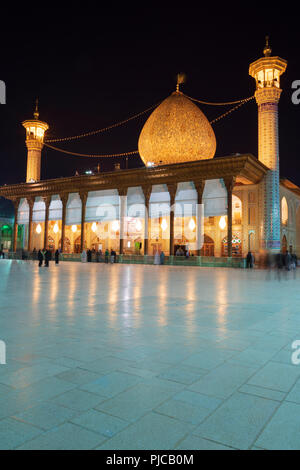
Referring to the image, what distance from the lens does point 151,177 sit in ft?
79.5

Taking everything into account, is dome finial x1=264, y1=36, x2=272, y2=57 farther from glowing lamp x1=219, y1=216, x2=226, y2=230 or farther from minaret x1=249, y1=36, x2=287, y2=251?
glowing lamp x1=219, y1=216, x2=226, y2=230

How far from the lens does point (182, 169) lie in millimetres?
22797

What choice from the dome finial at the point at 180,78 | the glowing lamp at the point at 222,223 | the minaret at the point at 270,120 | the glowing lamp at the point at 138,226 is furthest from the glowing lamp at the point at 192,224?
the dome finial at the point at 180,78

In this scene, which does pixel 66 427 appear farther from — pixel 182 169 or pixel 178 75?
pixel 178 75

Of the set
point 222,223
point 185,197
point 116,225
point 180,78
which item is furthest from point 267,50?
point 116,225

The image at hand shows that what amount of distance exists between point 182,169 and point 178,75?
9949 mm

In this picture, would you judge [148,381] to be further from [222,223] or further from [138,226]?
[138,226]

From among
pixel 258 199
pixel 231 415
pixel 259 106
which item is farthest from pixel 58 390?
pixel 259 106

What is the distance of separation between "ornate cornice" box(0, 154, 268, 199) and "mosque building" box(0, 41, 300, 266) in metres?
0.07

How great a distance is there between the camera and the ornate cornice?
2091 cm

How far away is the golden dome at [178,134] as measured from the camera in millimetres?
25562

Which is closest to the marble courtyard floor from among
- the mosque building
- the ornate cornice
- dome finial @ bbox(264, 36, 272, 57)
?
the mosque building

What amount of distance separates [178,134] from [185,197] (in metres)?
5.46
